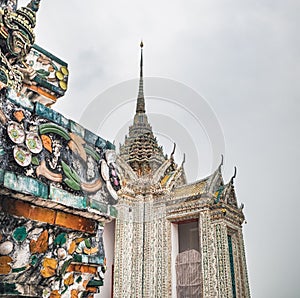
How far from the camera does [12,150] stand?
171 centimetres

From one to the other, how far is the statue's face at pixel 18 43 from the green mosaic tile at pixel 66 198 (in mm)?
1492

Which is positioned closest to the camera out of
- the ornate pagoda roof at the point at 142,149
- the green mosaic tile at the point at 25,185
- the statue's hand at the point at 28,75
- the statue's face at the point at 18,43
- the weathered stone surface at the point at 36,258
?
the green mosaic tile at the point at 25,185

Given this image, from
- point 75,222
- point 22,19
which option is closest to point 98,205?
point 75,222

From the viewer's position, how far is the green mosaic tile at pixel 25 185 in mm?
1648

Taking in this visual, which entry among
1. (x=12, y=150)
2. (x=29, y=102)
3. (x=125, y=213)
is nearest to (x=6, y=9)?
(x=29, y=102)

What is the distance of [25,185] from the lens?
1.72 metres

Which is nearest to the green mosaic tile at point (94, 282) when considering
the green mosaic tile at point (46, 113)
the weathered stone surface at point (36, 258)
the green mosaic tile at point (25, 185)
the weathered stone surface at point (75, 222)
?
the weathered stone surface at point (36, 258)

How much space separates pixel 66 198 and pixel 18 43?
1558 mm

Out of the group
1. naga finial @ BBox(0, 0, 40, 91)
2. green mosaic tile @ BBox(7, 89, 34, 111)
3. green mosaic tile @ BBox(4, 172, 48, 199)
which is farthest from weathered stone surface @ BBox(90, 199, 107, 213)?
naga finial @ BBox(0, 0, 40, 91)

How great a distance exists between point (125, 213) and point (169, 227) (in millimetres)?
1757

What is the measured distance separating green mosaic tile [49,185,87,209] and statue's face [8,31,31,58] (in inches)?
58.8

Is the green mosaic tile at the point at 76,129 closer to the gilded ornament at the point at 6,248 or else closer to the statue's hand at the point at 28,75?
the gilded ornament at the point at 6,248

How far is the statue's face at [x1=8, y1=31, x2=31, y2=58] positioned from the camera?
2.80 meters

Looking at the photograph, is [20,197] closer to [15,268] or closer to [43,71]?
[15,268]
